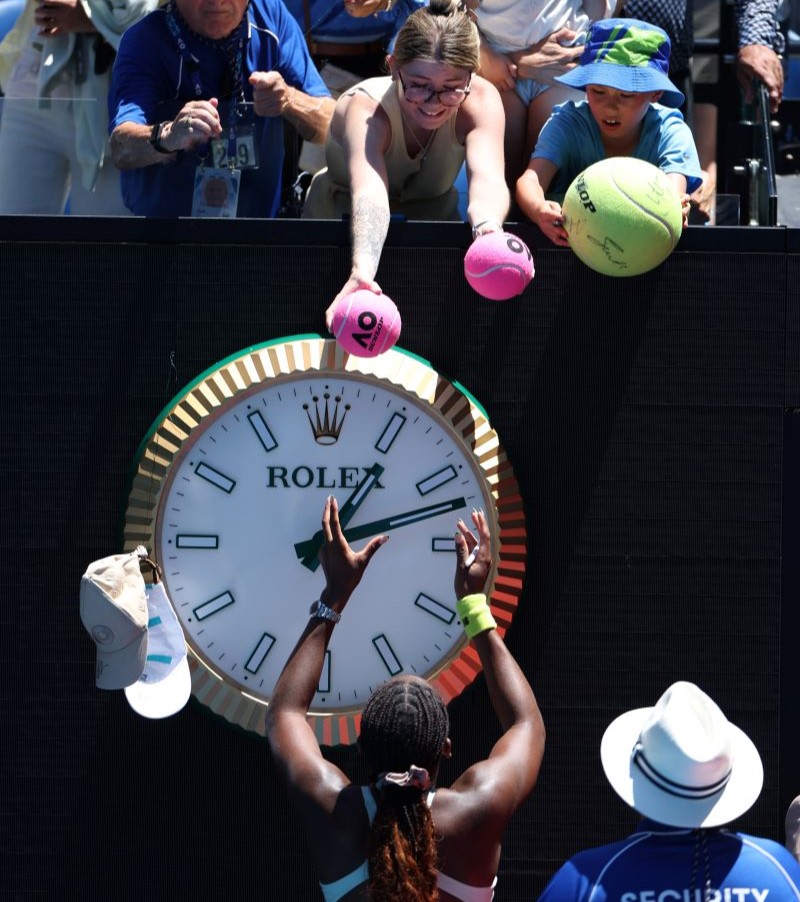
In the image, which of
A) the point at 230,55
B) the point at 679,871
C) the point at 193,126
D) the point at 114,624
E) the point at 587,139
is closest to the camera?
the point at 679,871

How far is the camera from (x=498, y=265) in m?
5.47

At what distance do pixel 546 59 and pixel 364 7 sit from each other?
0.69 m

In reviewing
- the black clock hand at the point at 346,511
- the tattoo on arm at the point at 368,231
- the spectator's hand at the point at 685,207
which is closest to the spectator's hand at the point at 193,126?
the tattoo on arm at the point at 368,231

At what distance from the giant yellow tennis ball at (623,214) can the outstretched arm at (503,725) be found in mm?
1194

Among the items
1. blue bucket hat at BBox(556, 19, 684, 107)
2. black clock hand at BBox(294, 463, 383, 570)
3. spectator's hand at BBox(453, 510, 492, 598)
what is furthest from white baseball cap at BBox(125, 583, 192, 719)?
blue bucket hat at BBox(556, 19, 684, 107)

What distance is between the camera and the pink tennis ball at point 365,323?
5.40 m

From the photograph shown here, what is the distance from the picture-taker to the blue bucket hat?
5.76 meters

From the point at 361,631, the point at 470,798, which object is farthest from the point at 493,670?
the point at 361,631

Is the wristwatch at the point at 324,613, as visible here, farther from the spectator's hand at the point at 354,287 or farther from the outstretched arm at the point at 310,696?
the spectator's hand at the point at 354,287

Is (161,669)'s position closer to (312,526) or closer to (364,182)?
(312,526)

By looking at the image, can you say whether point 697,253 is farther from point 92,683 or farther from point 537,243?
point 92,683

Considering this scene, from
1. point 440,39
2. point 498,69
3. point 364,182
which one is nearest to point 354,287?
point 364,182

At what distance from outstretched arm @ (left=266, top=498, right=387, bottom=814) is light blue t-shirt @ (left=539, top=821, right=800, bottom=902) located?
611 mm

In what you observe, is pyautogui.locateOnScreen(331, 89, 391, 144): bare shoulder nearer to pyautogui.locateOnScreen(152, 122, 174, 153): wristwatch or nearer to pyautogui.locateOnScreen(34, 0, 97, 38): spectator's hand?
pyautogui.locateOnScreen(152, 122, 174, 153): wristwatch
